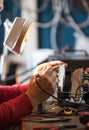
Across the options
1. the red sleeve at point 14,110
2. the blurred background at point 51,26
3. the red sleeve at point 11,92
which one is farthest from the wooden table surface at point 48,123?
the blurred background at point 51,26

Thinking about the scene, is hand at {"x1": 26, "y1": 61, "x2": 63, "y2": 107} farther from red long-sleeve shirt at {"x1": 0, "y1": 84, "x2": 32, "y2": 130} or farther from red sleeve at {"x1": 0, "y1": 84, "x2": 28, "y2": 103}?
red sleeve at {"x1": 0, "y1": 84, "x2": 28, "y2": 103}

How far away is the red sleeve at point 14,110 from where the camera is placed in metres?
0.96

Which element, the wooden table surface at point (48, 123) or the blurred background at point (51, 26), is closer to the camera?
the wooden table surface at point (48, 123)

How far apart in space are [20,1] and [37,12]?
7.1 inches

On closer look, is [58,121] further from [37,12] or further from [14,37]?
[37,12]

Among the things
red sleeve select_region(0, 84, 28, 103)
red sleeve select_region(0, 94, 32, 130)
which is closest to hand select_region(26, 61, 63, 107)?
red sleeve select_region(0, 94, 32, 130)

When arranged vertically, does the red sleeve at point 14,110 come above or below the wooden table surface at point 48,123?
above

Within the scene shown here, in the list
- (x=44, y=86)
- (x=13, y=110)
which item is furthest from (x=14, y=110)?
(x=44, y=86)

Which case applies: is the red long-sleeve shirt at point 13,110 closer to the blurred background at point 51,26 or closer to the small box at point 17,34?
the small box at point 17,34

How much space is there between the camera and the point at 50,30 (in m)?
2.88

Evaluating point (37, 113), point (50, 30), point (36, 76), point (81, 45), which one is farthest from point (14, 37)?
point (50, 30)

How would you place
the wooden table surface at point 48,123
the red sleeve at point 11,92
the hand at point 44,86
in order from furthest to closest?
1. the red sleeve at point 11,92
2. the hand at point 44,86
3. the wooden table surface at point 48,123

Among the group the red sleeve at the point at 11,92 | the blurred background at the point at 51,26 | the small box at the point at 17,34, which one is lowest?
the red sleeve at the point at 11,92

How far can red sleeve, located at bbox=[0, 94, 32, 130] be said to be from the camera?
0.96 m
